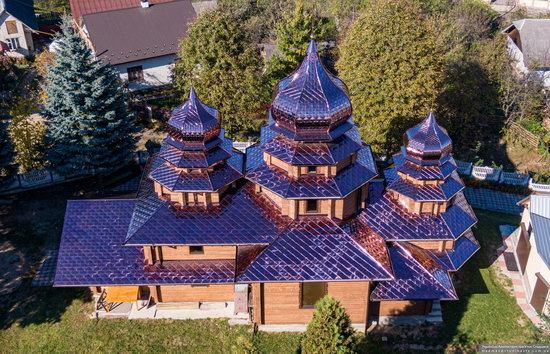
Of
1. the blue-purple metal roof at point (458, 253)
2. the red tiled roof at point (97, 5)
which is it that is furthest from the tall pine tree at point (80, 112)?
the blue-purple metal roof at point (458, 253)

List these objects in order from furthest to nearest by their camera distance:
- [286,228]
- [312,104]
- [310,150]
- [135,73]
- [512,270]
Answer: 1. [135,73]
2. [512,270]
3. [286,228]
4. [310,150]
5. [312,104]

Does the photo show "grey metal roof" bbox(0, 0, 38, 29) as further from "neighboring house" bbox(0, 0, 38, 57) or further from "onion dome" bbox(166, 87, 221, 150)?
"onion dome" bbox(166, 87, 221, 150)

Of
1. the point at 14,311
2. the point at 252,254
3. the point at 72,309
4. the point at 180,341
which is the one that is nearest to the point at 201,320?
the point at 180,341

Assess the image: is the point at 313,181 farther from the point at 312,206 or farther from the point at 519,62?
the point at 519,62

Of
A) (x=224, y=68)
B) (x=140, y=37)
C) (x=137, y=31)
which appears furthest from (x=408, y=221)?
(x=137, y=31)

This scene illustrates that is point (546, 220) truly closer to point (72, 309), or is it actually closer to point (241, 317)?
point (241, 317)

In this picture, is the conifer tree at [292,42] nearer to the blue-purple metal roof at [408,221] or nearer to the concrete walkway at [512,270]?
the blue-purple metal roof at [408,221]
